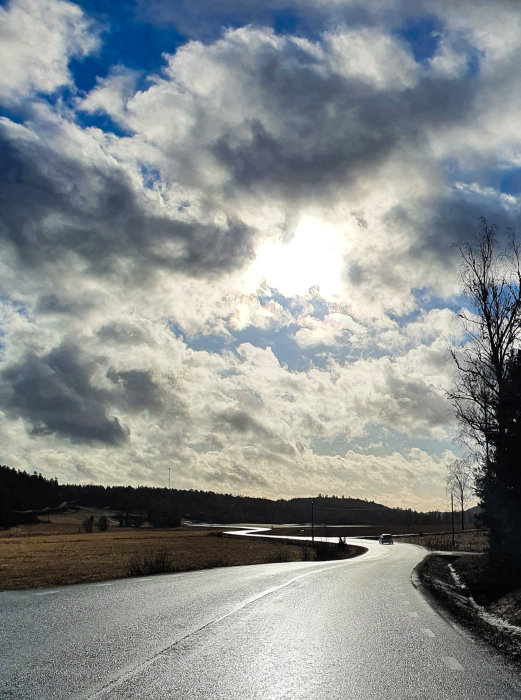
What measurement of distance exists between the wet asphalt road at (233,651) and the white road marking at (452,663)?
5cm

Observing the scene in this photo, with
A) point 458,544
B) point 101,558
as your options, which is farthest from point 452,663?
point 458,544

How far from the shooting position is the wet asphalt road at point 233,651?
6137 mm

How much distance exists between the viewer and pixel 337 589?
18.5m

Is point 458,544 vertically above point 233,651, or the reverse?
point 233,651

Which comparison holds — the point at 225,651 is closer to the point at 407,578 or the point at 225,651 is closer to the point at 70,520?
the point at 407,578

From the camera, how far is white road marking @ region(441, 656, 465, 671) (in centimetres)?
731

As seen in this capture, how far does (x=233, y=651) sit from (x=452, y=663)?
2.85 metres

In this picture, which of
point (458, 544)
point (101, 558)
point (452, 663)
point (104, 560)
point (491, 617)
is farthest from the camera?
point (458, 544)

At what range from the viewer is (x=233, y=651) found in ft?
26.6

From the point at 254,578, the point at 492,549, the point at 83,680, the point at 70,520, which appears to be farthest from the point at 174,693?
the point at 70,520

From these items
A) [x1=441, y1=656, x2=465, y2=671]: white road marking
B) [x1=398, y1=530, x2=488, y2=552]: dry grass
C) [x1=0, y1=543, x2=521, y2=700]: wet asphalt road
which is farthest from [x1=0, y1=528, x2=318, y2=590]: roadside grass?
[x1=398, y1=530, x2=488, y2=552]: dry grass

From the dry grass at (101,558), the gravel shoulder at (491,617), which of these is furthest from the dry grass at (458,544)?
the gravel shoulder at (491,617)

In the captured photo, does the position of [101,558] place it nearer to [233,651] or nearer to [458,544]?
[233,651]

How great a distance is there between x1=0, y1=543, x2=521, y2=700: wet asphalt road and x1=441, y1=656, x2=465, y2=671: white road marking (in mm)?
52
